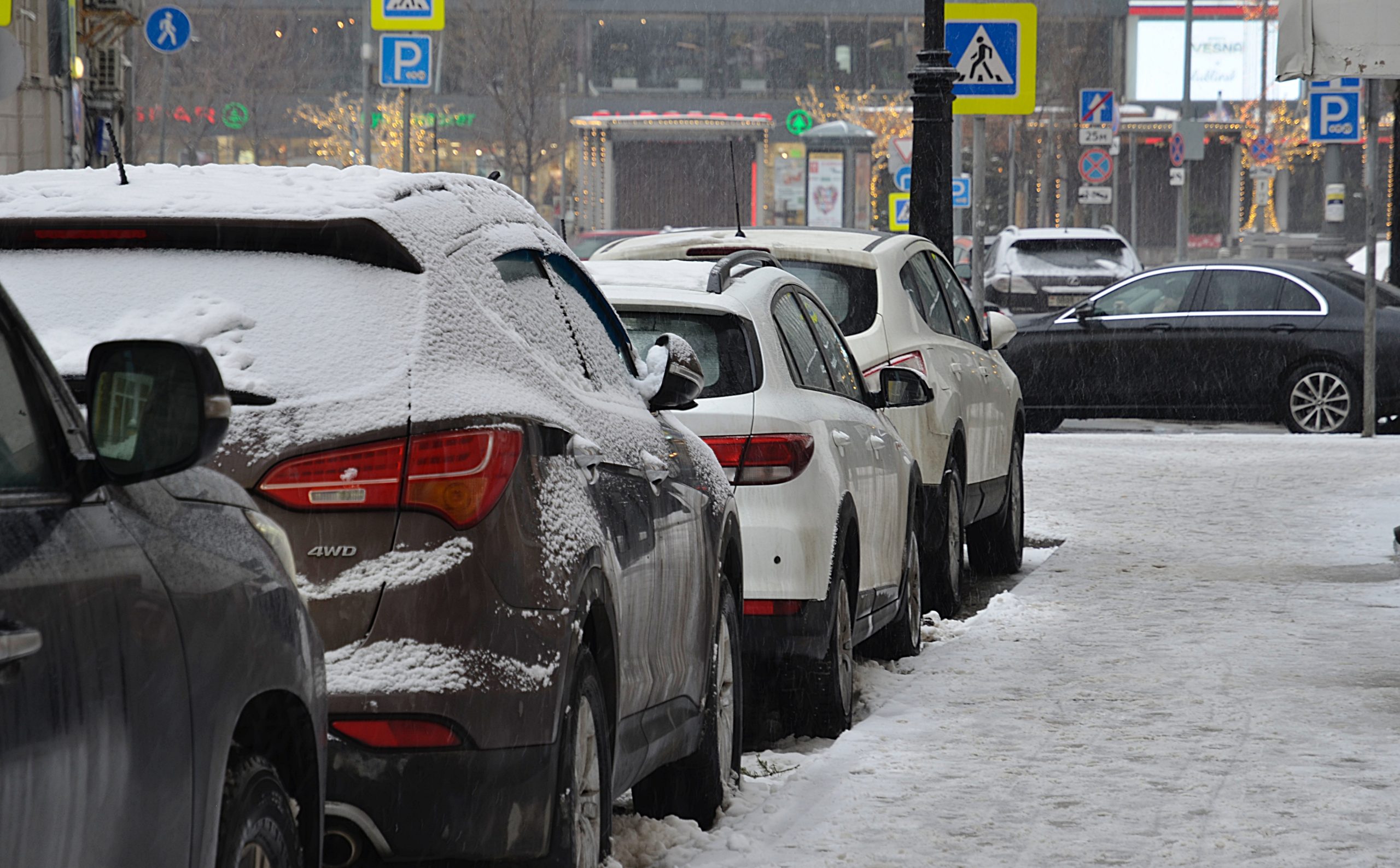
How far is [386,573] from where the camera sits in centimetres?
375

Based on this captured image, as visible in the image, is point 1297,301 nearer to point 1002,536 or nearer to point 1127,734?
point 1002,536

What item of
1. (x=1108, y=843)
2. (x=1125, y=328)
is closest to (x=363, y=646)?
(x=1108, y=843)

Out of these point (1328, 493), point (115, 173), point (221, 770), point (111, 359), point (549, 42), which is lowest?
point (1328, 493)

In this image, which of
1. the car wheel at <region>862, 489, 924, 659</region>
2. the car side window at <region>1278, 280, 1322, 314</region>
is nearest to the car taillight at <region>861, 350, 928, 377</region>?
the car wheel at <region>862, 489, 924, 659</region>

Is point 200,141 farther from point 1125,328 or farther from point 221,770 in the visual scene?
point 221,770

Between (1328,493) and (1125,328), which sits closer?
(1328,493)

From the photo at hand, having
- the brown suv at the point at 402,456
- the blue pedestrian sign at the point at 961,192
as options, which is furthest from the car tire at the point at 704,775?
the blue pedestrian sign at the point at 961,192

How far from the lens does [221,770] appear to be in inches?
114

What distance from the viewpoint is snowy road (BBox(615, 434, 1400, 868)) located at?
5387 mm

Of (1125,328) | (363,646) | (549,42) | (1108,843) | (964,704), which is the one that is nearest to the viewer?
(363,646)

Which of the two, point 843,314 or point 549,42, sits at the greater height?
point 549,42

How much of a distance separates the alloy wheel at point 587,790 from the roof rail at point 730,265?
2.89 m

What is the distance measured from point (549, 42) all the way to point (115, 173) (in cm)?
5521

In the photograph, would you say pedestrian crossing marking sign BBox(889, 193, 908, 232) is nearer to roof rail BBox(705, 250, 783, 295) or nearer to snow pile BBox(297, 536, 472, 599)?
roof rail BBox(705, 250, 783, 295)
